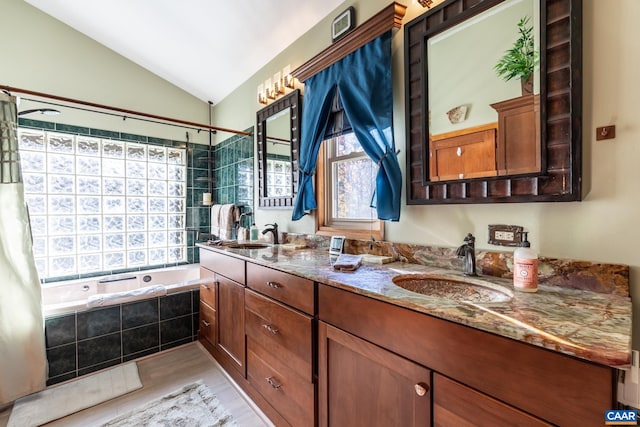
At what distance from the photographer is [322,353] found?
122 cm

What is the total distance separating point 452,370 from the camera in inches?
31.3

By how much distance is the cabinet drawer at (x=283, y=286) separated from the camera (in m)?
1.29

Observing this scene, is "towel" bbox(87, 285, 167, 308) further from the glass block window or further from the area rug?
the glass block window

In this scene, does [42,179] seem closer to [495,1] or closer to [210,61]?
[210,61]

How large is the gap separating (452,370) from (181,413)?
1.69 m

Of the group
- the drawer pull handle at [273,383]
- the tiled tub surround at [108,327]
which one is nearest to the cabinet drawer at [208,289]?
the tiled tub surround at [108,327]

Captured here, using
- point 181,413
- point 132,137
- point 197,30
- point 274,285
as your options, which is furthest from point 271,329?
point 132,137

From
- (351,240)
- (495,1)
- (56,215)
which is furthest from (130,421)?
(495,1)

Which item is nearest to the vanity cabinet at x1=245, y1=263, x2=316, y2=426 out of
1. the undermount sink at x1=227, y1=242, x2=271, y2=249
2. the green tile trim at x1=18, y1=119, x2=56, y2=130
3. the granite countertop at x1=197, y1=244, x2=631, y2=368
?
the granite countertop at x1=197, y1=244, x2=631, y2=368

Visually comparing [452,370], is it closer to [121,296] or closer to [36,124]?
[121,296]

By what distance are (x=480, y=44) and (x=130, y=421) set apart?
8.74 ft

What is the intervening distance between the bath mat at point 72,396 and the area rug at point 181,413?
0.31m

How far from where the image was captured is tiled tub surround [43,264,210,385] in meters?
2.04

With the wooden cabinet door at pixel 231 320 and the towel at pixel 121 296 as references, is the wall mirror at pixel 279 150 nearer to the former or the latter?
the wooden cabinet door at pixel 231 320
